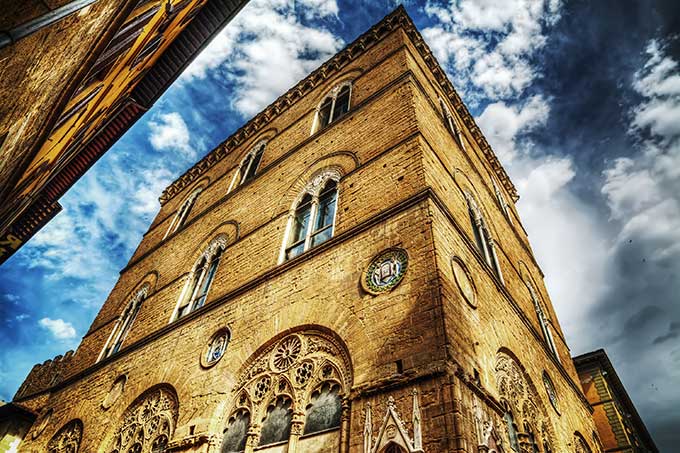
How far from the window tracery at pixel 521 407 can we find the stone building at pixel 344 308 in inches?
1.6

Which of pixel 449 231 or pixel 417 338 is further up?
pixel 449 231

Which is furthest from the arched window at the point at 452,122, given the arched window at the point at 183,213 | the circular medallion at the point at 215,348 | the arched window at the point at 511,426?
the arched window at the point at 183,213

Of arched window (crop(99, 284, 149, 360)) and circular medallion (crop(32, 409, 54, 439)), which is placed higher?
arched window (crop(99, 284, 149, 360))

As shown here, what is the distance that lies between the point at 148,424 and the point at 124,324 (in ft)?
14.7

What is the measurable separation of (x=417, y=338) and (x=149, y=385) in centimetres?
585

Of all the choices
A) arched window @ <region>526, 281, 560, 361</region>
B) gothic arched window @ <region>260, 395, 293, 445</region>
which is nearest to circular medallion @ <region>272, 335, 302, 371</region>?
gothic arched window @ <region>260, 395, 293, 445</region>

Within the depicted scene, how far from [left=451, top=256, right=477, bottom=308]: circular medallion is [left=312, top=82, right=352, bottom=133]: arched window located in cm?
518

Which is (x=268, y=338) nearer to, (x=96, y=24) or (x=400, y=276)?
(x=400, y=276)

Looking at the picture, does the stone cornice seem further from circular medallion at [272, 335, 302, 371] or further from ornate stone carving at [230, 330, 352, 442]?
ornate stone carving at [230, 330, 352, 442]

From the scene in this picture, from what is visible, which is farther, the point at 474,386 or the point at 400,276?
the point at 400,276

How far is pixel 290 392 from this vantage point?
5129mm

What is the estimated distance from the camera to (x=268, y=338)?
5895 millimetres

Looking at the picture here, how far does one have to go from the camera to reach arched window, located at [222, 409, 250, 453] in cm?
522

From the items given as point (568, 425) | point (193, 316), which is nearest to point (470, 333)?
point (568, 425)
